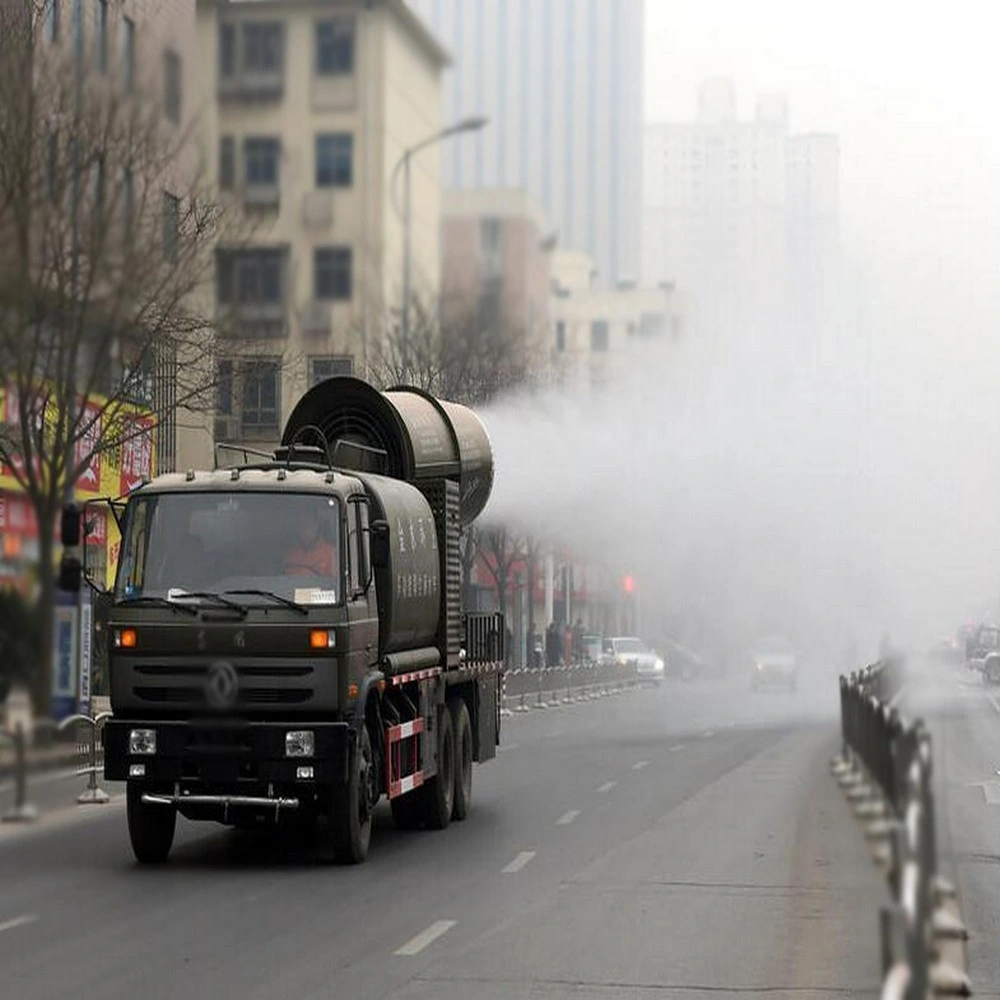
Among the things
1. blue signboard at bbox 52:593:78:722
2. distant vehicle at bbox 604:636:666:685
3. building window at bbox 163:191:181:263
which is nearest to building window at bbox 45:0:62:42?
building window at bbox 163:191:181:263

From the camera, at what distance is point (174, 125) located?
16719 millimetres

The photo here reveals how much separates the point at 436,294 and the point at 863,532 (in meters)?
26.6

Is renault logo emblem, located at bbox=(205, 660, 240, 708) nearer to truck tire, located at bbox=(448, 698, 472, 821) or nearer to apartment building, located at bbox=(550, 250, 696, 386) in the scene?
truck tire, located at bbox=(448, 698, 472, 821)

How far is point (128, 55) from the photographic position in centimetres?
1659

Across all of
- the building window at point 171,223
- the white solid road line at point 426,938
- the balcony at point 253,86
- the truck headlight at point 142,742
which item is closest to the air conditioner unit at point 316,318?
the building window at point 171,223

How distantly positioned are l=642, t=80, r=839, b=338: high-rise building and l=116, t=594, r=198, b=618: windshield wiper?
446cm

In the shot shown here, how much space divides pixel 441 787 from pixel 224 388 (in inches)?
465

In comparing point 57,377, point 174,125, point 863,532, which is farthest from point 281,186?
point 863,532

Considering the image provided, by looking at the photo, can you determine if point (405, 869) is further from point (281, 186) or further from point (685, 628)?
point (685, 628)

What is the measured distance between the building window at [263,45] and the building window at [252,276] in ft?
5.17

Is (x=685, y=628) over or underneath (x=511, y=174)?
underneath

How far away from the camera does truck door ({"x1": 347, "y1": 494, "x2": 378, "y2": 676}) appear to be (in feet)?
57.0

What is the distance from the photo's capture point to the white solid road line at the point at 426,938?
12969 millimetres

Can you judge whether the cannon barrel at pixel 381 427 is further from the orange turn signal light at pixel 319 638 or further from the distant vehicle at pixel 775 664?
the distant vehicle at pixel 775 664
